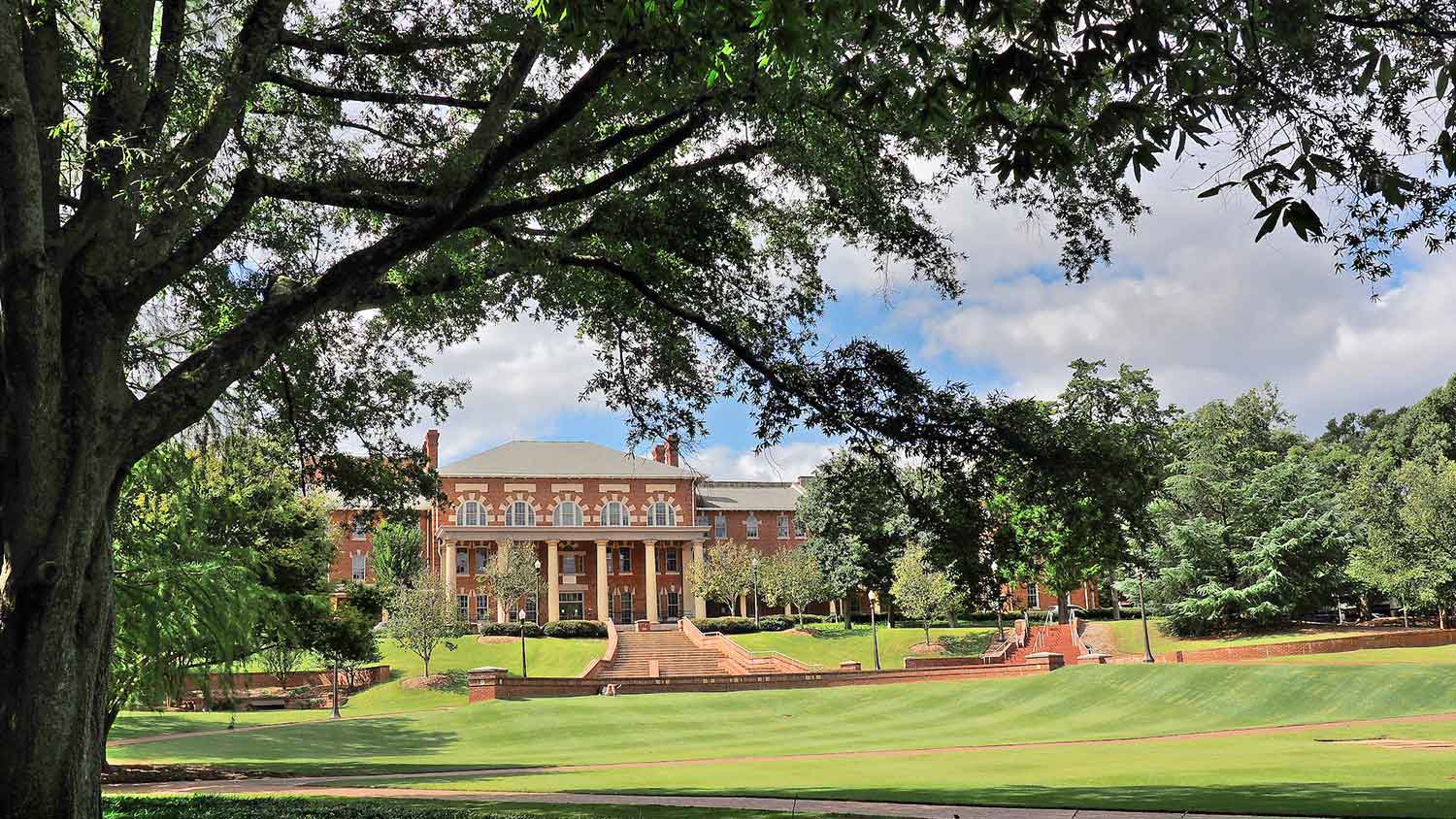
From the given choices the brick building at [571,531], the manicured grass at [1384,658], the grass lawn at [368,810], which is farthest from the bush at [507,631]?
the grass lawn at [368,810]

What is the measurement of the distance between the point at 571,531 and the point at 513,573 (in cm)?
1033

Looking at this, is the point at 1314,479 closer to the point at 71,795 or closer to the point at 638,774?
the point at 638,774

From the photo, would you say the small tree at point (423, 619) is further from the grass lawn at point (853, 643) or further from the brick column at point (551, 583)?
the brick column at point (551, 583)

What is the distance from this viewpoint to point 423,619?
49812 millimetres

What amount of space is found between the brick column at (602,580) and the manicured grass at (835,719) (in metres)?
28.7

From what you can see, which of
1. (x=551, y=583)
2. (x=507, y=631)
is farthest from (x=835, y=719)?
(x=551, y=583)

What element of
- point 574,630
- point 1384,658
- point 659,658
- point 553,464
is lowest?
point 659,658

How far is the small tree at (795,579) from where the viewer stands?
64938 mm

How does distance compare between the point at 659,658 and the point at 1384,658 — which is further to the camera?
the point at 659,658

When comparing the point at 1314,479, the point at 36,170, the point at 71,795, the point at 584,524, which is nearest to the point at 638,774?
the point at 71,795

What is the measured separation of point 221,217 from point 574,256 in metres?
4.22

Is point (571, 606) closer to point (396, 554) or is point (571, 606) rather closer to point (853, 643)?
point (396, 554)

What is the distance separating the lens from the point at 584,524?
2808 inches

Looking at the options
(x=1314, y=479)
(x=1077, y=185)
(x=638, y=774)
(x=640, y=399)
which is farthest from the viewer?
(x=1314, y=479)
